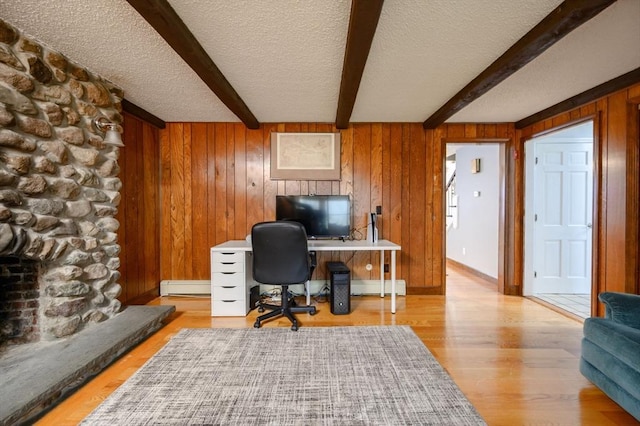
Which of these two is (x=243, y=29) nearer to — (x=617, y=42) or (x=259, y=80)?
(x=259, y=80)

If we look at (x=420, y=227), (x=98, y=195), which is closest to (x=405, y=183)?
(x=420, y=227)

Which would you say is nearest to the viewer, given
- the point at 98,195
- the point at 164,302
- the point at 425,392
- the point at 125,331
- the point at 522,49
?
the point at 425,392

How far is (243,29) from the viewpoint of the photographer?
1.68 meters

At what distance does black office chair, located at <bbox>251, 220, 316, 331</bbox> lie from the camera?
241cm

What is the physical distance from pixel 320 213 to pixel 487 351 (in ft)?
6.71

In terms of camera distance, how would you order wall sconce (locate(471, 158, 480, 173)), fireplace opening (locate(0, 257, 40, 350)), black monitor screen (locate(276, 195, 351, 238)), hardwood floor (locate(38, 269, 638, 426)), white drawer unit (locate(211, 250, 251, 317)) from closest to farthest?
hardwood floor (locate(38, 269, 638, 426)), fireplace opening (locate(0, 257, 40, 350)), white drawer unit (locate(211, 250, 251, 317)), black monitor screen (locate(276, 195, 351, 238)), wall sconce (locate(471, 158, 480, 173))

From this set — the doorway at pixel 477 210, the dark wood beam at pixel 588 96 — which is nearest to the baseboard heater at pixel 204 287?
the doorway at pixel 477 210

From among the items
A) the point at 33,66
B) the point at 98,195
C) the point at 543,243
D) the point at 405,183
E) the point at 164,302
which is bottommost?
the point at 164,302

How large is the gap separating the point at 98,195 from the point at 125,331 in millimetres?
1107

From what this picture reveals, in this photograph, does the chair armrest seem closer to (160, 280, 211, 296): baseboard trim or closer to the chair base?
the chair base

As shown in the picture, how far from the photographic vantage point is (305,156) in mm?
3500

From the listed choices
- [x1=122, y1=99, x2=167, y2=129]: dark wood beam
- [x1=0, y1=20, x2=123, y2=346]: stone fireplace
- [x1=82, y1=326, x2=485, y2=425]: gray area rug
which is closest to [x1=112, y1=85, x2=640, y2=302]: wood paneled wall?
[x1=122, y1=99, x2=167, y2=129]: dark wood beam

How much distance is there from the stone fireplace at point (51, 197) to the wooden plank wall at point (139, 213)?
1.86 ft

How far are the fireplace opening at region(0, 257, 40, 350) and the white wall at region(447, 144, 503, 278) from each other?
4.76m
